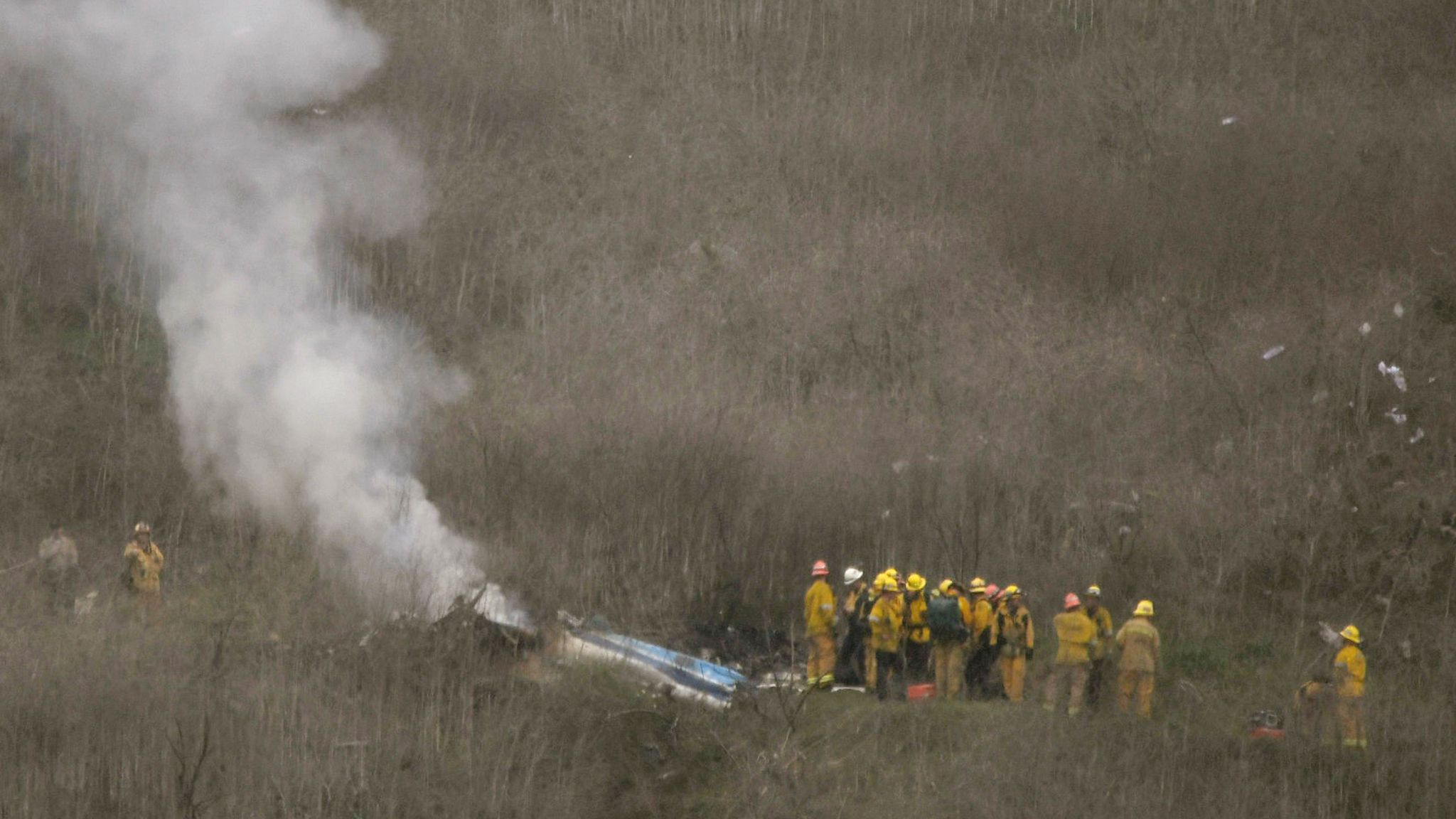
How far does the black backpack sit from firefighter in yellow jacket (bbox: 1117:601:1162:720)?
1.32 meters

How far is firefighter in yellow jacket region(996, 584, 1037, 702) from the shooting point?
14875 mm

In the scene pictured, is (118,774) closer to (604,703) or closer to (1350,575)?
(604,703)

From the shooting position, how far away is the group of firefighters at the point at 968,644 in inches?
576

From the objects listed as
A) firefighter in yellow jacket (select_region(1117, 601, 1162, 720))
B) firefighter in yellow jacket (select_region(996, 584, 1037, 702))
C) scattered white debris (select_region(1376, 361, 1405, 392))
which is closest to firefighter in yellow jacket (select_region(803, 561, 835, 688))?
firefighter in yellow jacket (select_region(996, 584, 1037, 702))

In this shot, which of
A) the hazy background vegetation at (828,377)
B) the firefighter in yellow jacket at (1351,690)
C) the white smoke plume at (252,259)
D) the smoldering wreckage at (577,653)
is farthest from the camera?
the white smoke plume at (252,259)

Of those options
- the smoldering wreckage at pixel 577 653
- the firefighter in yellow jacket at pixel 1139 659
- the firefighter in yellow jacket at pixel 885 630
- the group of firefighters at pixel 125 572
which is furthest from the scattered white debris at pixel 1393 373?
the group of firefighters at pixel 125 572

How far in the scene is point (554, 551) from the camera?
1889 centimetres

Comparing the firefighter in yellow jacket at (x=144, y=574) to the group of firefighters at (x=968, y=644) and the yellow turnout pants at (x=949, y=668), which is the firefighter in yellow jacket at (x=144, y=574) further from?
the yellow turnout pants at (x=949, y=668)

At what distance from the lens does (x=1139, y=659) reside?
14609mm

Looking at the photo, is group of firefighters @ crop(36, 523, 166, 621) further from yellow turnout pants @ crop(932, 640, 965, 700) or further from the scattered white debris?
the scattered white debris

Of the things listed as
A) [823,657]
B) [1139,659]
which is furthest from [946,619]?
[1139,659]

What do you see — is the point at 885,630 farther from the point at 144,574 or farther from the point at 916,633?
the point at 144,574

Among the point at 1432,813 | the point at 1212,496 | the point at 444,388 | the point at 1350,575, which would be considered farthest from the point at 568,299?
the point at 1432,813

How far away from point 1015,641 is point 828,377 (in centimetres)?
943
